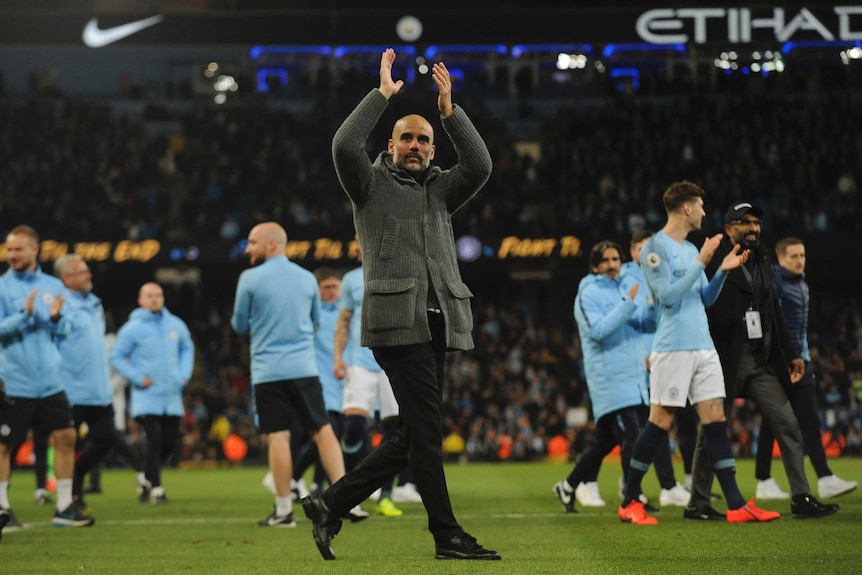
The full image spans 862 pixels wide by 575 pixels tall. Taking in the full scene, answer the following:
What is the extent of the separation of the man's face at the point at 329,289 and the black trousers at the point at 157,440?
2197mm

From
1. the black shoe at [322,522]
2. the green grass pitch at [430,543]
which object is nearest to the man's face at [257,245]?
the green grass pitch at [430,543]

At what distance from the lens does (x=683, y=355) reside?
8.37 metres

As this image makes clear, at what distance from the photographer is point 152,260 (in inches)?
1121

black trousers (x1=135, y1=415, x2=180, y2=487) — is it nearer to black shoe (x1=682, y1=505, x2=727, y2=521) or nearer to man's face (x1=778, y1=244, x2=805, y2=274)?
black shoe (x1=682, y1=505, x2=727, y2=521)

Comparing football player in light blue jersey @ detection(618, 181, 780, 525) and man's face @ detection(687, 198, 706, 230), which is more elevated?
man's face @ detection(687, 198, 706, 230)

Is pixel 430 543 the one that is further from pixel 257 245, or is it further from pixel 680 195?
pixel 680 195

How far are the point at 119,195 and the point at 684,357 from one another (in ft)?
81.0

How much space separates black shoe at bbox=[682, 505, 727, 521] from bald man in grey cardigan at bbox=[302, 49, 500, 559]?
2980 millimetres

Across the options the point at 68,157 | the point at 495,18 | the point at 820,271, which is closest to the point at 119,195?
the point at 68,157

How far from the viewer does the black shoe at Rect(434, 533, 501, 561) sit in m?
6.27

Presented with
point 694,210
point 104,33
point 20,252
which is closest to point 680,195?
point 694,210

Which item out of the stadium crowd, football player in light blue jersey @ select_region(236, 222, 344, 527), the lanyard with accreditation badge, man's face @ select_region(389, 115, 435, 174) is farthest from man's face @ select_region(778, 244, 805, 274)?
the stadium crowd

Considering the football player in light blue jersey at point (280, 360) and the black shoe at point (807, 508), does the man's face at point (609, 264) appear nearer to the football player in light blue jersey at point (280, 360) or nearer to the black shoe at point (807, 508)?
the black shoe at point (807, 508)

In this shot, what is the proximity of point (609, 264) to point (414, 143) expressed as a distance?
418 cm
